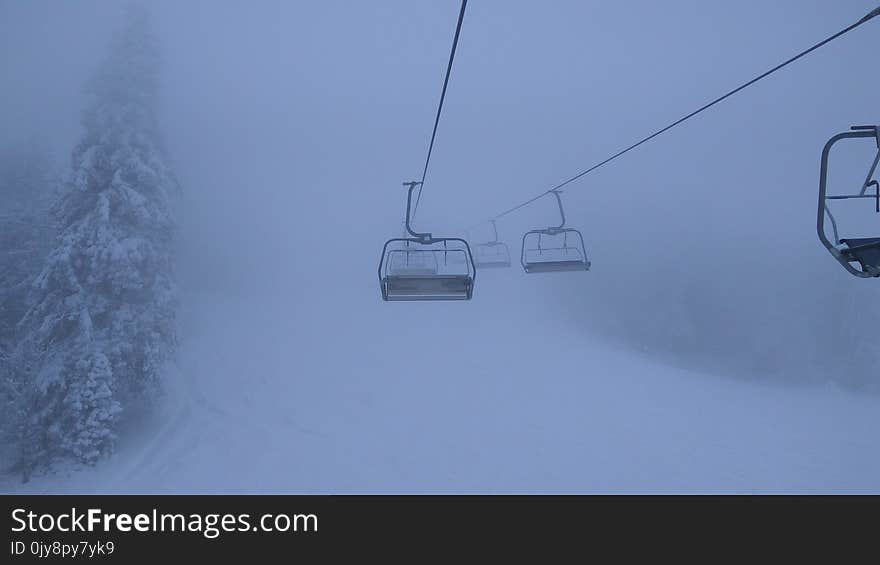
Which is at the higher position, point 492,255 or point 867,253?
point 492,255

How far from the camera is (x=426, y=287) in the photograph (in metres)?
6.91

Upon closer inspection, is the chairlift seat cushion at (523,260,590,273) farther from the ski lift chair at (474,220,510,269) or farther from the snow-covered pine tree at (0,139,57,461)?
the snow-covered pine tree at (0,139,57,461)

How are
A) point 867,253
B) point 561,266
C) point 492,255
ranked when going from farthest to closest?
point 492,255
point 561,266
point 867,253

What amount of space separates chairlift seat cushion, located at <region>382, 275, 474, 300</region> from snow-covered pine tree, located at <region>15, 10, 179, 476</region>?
1290 centimetres

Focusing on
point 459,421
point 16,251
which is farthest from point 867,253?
point 16,251

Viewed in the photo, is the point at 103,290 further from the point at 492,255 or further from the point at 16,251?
the point at 492,255

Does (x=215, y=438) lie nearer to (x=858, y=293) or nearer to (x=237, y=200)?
(x=858, y=293)

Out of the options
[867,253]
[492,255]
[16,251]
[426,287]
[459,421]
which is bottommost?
[459,421]

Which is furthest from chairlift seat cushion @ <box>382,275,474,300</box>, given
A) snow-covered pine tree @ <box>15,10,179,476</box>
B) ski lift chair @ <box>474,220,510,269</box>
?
snow-covered pine tree @ <box>15,10,179,476</box>

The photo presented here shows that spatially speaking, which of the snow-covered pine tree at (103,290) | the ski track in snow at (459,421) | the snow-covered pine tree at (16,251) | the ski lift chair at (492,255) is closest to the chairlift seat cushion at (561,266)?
the ski lift chair at (492,255)

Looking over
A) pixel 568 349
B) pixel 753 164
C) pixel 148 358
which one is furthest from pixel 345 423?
pixel 753 164

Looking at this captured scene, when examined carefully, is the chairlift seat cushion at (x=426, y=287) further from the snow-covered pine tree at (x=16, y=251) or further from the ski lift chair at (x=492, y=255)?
the snow-covered pine tree at (x=16, y=251)

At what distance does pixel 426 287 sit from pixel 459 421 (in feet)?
49.7

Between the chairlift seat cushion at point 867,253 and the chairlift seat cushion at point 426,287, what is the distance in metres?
4.13
